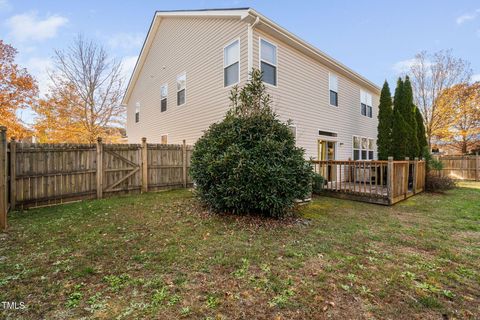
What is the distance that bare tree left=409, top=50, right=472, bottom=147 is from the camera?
18641 millimetres

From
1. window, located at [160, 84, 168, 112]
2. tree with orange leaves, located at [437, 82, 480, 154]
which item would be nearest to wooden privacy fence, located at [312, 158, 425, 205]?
window, located at [160, 84, 168, 112]

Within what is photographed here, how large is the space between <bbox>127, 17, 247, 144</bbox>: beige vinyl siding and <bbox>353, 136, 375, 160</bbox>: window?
27.8 ft

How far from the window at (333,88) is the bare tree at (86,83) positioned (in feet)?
48.0

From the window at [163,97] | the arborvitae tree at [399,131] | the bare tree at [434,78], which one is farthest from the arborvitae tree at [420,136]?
the window at [163,97]

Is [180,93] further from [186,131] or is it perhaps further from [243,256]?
[243,256]

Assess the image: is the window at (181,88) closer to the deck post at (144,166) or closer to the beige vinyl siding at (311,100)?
the deck post at (144,166)

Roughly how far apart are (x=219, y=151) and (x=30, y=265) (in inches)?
138

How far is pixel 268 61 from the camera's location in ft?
27.6

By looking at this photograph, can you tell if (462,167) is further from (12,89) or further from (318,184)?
(12,89)

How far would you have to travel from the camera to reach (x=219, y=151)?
516cm

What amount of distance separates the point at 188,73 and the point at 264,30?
4.38 metres

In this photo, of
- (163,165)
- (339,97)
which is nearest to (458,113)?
(339,97)

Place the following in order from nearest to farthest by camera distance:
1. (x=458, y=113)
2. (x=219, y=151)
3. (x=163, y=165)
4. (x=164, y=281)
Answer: (x=164, y=281) → (x=219, y=151) → (x=163, y=165) → (x=458, y=113)

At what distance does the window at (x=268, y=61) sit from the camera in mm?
8188
